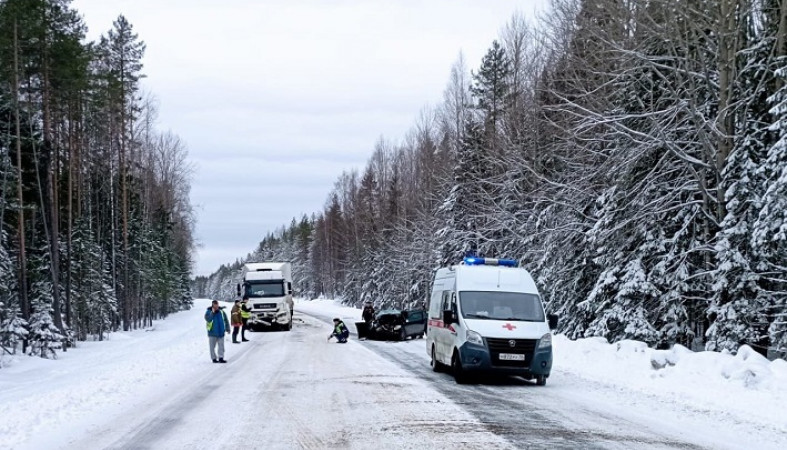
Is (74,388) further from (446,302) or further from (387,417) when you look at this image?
(446,302)

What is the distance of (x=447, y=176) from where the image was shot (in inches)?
2010

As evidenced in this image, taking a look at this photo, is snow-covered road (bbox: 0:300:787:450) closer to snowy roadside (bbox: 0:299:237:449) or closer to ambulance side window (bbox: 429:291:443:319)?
snowy roadside (bbox: 0:299:237:449)

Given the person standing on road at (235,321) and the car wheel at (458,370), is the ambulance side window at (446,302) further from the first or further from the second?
the person standing on road at (235,321)

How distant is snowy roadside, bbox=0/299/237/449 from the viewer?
10133 mm

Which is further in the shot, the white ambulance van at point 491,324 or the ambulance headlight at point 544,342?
the ambulance headlight at point 544,342

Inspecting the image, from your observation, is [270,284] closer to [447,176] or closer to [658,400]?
[447,176]

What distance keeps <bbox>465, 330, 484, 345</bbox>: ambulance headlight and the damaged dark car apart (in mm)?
17420

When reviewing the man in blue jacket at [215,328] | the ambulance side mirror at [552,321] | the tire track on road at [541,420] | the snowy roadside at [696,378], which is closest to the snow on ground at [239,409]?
the tire track on road at [541,420]

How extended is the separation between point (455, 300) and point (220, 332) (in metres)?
8.32

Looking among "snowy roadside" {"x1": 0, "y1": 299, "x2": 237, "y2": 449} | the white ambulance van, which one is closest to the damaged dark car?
"snowy roadside" {"x1": 0, "y1": 299, "x2": 237, "y2": 449}

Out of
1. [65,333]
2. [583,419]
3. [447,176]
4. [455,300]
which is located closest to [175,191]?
[447,176]

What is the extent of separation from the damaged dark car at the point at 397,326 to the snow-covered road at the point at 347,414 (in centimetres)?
1360

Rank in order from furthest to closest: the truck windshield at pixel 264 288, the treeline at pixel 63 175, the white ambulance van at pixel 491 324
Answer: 1. the truck windshield at pixel 264 288
2. the treeline at pixel 63 175
3. the white ambulance van at pixel 491 324

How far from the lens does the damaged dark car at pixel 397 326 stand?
32.1 meters
